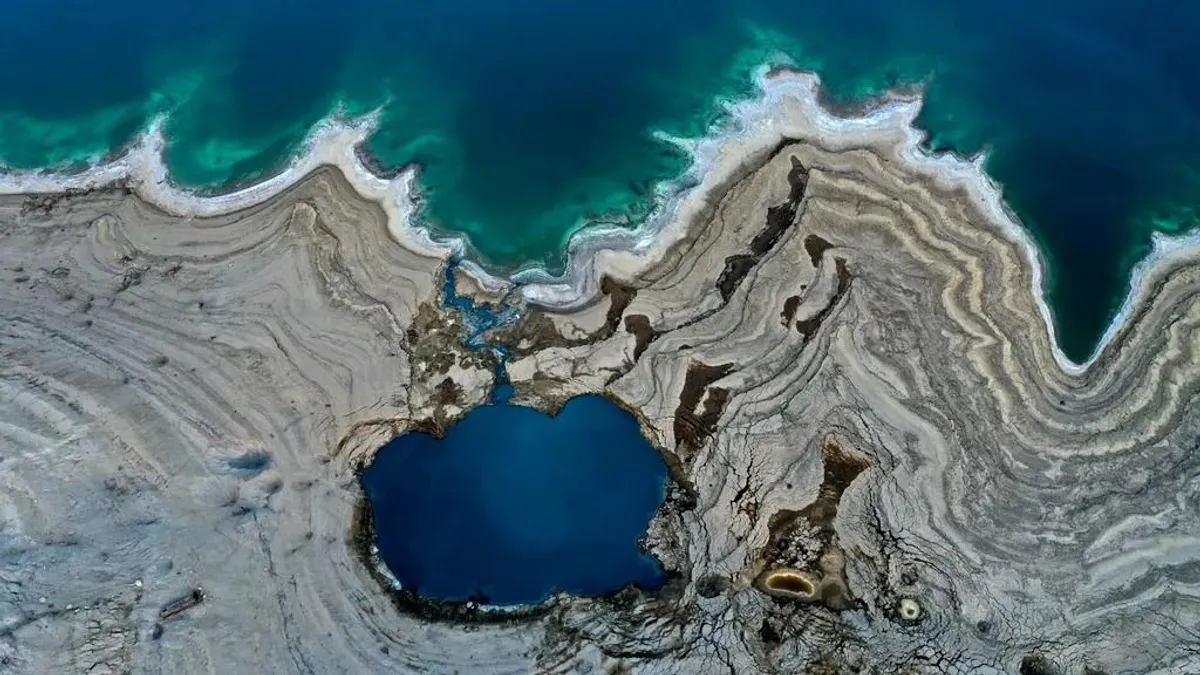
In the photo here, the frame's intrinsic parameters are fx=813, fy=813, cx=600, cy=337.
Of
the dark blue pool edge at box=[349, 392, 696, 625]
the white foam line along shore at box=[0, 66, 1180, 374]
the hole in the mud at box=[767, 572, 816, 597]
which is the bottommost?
the hole in the mud at box=[767, 572, 816, 597]

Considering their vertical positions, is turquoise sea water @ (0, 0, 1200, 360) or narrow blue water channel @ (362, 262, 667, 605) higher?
turquoise sea water @ (0, 0, 1200, 360)

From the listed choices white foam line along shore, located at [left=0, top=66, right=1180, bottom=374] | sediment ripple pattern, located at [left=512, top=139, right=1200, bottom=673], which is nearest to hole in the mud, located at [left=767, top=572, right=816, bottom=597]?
sediment ripple pattern, located at [left=512, top=139, right=1200, bottom=673]

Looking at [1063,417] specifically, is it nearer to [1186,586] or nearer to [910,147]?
[1186,586]

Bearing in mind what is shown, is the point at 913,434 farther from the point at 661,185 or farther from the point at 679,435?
the point at 661,185

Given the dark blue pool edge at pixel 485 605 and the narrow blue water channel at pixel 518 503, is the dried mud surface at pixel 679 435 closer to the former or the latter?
the dark blue pool edge at pixel 485 605

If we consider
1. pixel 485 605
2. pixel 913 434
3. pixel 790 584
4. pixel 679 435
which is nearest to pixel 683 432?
pixel 679 435

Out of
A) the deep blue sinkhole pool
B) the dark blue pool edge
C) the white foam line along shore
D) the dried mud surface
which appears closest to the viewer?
the dried mud surface

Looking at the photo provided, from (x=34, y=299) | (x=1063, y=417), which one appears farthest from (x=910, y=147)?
(x=34, y=299)

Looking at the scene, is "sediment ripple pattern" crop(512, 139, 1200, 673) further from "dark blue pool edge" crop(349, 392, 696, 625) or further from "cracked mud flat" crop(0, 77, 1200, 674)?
"dark blue pool edge" crop(349, 392, 696, 625)
